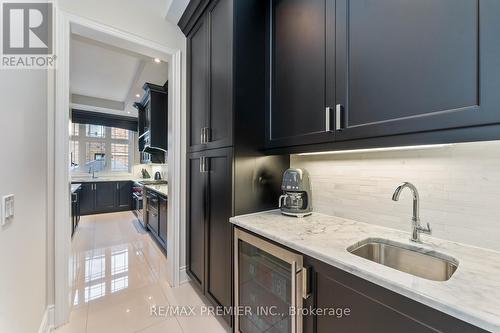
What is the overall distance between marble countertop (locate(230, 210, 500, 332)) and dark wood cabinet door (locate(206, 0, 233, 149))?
0.68 meters

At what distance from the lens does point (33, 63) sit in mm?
1404

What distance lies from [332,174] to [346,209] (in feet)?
0.87

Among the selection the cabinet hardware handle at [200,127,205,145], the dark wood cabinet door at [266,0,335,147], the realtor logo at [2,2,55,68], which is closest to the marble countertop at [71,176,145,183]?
the realtor logo at [2,2,55,68]

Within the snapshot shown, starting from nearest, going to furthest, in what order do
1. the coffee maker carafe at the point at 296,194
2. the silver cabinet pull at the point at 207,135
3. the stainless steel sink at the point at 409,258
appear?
the stainless steel sink at the point at 409,258
the coffee maker carafe at the point at 296,194
the silver cabinet pull at the point at 207,135

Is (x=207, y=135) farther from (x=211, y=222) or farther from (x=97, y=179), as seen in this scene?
(x=97, y=179)

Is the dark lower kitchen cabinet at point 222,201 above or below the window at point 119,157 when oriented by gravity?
below

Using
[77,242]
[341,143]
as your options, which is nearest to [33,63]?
[341,143]

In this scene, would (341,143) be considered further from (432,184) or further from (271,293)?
(271,293)

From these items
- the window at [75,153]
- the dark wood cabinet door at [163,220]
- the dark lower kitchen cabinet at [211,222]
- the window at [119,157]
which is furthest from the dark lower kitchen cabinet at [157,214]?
the window at [75,153]

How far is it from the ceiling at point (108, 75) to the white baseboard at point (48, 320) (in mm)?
2542

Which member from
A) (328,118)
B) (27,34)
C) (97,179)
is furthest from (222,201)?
(97,179)

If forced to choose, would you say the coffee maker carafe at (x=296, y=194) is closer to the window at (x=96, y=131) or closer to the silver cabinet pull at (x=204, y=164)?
the silver cabinet pull at (x=204, y=164)

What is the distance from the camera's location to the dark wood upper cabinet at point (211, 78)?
62.1 inches

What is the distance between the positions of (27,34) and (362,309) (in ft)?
7.86
